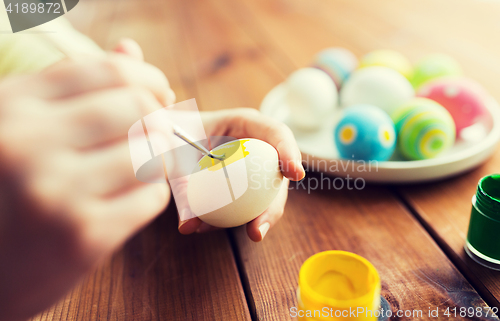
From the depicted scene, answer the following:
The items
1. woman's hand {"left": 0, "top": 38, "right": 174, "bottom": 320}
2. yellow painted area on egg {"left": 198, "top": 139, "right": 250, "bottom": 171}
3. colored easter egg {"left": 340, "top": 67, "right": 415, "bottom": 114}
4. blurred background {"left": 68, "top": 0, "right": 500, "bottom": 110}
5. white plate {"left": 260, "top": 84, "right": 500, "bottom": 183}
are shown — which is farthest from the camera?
blurred background {"left": 68, "top": 0, "right": 500, "bottom": 110}

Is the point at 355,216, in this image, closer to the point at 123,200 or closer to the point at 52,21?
the point at 123,200

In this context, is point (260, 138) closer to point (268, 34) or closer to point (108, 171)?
point (108, 171)

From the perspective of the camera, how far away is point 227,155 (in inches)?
16.5

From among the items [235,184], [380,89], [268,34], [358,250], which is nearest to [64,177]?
[235,184]

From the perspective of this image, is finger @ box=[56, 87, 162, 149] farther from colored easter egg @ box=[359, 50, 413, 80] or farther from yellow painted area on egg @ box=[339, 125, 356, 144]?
colored easter egg @ box=[359, 50, 413, 80]

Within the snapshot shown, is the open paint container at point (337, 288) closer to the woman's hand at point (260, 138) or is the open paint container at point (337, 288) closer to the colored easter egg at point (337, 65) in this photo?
the woman's hand at point (260, 138)

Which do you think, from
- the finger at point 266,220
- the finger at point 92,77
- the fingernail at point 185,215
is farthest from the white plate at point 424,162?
the finger at point 92,77

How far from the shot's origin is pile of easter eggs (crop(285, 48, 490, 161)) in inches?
22.7

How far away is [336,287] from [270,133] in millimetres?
202

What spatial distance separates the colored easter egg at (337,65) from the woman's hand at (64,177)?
615 mm

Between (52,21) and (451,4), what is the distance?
1250 millimetres

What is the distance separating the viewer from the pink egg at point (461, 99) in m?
0.63

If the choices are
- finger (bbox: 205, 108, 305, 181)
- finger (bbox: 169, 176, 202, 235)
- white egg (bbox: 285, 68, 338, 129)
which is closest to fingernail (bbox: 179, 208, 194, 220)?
finger (bbox: 169, 176, 202, 235)

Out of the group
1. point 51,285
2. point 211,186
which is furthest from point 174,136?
point 51,285
